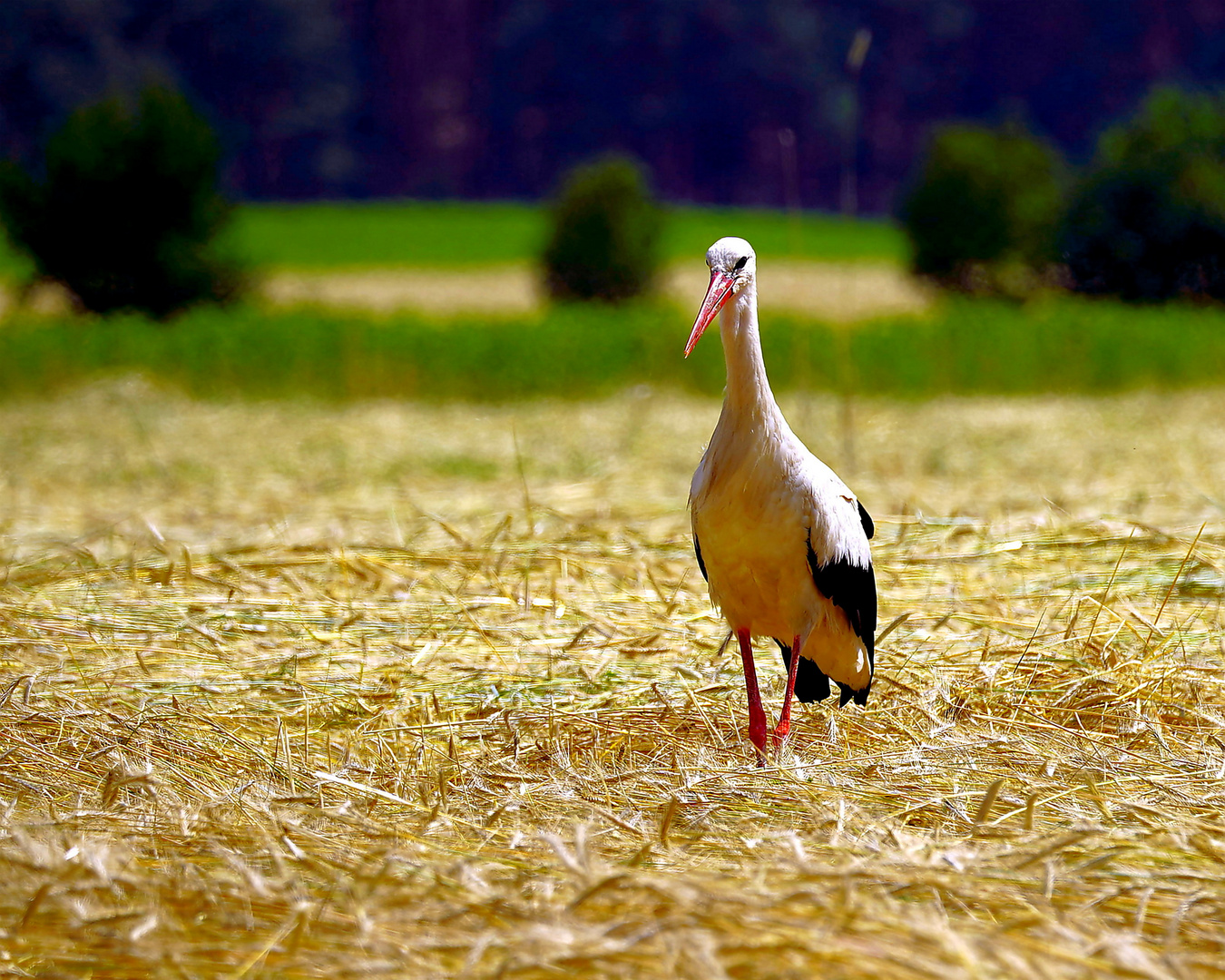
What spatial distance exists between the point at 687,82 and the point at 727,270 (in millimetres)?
44391

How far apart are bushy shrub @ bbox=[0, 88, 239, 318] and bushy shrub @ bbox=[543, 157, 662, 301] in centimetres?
780

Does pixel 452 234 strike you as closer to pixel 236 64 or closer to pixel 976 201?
pixel 236 64

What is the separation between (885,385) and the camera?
13.0m

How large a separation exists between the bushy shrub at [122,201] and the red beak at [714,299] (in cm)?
1372

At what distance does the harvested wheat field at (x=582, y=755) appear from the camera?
179 centimetres

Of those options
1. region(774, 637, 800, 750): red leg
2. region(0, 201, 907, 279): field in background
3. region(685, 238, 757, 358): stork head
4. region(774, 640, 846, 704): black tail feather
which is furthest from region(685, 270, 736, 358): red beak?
region(0, 201, 907, 279): field in background

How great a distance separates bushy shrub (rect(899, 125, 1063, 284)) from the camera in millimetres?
25000

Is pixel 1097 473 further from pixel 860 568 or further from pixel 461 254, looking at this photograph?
pixel 461 254

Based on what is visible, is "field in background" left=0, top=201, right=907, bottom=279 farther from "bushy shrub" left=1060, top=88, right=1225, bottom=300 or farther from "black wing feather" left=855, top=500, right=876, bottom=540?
"black wing feather" left=855, top=500, right=876, bottom=540

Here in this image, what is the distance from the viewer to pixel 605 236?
2231cm

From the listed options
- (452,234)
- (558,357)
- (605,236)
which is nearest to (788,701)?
(558,357)

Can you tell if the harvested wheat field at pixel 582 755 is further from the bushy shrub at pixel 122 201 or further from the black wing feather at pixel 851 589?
the bushy shrub at pixel 122 201

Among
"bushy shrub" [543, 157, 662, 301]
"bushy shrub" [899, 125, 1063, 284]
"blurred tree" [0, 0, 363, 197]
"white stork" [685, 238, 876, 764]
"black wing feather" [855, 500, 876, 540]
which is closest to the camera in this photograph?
"white stork" [685, 238, 876, 764]

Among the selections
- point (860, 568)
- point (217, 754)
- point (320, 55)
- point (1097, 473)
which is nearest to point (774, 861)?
point (860, 568)
